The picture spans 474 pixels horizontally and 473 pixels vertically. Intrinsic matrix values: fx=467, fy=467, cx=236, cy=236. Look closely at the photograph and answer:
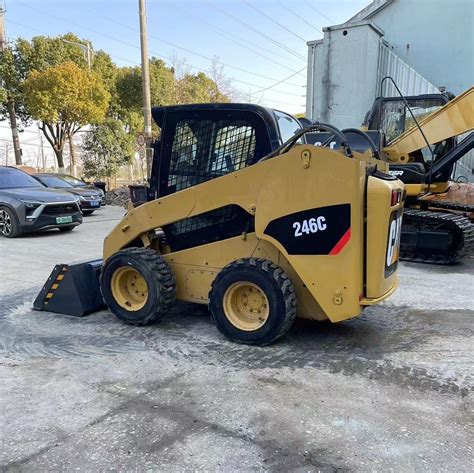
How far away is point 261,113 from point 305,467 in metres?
2.82

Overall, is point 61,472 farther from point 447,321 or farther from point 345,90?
point 345,90

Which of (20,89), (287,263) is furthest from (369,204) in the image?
(20,89)

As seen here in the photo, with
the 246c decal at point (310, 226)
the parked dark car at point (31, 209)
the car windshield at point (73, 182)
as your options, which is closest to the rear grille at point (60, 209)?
the parked dark car at point (31, 209)

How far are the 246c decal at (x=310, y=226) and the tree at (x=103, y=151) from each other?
1914 centimetres

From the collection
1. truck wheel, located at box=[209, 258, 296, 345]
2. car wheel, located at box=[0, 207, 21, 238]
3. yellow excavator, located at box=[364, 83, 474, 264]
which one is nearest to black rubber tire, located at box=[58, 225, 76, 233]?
car wheel, located at box=[0, 207, 21, 238]

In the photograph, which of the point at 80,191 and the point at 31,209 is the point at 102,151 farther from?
the point at 31,209

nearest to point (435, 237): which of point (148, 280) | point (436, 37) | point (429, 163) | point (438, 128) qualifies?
point (438, 128)

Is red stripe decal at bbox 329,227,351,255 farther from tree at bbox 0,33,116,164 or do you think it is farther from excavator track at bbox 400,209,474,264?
tree at bbox 0,33,116,164

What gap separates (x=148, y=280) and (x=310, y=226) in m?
1.58

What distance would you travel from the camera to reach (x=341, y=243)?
3512 mm

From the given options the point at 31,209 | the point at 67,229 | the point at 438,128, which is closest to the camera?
the point at 438,128

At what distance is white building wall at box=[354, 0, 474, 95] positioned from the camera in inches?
615

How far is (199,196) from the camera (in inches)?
162

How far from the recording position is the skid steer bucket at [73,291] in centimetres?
473
